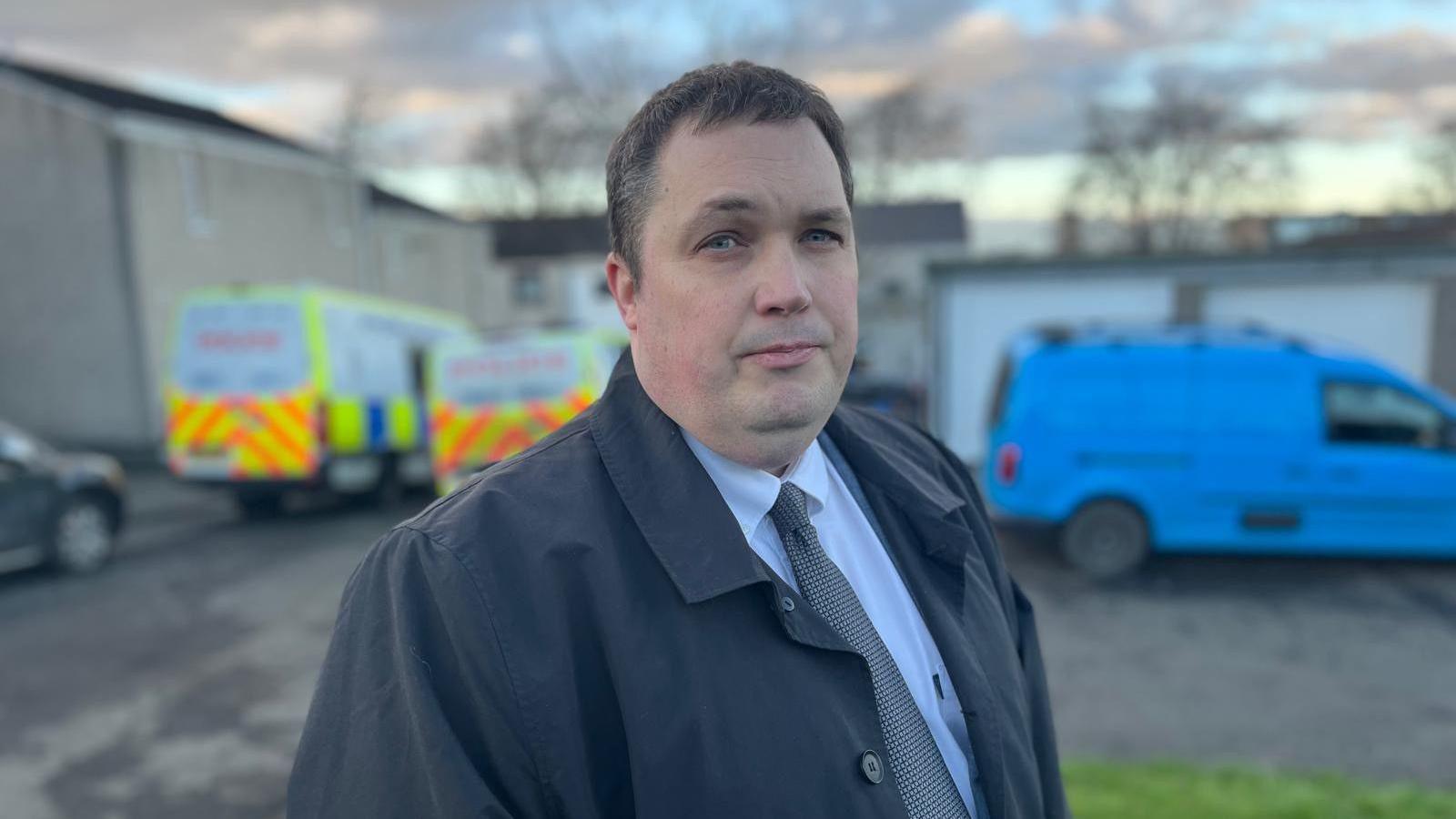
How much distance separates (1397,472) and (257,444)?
11.0 metres

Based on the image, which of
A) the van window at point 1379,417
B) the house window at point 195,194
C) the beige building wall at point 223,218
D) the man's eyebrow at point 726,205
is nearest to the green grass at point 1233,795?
the man's eyebrow at point 726,205

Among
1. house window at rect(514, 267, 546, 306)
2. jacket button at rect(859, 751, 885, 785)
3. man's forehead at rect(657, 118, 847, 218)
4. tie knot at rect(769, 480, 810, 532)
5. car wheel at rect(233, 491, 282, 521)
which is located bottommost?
car wheel at rect(233, 491, 282, 521)

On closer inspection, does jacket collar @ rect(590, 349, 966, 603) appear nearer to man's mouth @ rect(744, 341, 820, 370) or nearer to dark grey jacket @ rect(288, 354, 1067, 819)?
dark grey jacket @ rect(288, 354, 1067, 819)

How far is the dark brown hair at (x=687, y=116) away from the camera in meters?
1.43

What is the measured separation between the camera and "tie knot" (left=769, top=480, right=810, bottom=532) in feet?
5.01

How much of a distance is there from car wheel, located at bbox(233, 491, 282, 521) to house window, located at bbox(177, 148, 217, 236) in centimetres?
685

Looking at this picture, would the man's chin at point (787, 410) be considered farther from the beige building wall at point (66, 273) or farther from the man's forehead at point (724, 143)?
the beige building wall at point (66, 273)

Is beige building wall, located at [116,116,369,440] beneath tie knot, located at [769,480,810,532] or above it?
above

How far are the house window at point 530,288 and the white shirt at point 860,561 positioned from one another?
32.9m

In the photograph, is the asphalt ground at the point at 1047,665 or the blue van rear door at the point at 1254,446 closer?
the asphalt ground at the point at 1047,665

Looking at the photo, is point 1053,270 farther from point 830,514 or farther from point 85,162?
point 85,162

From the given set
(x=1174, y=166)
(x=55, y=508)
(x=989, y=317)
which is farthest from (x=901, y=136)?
(x=55, y=508)

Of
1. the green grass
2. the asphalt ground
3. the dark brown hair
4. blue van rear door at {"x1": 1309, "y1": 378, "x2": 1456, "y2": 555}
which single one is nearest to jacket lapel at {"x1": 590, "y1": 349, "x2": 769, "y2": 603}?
the dark brown hair

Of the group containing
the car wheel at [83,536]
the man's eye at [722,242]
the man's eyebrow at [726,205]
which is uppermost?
the man's eyebrow at [726,205]
